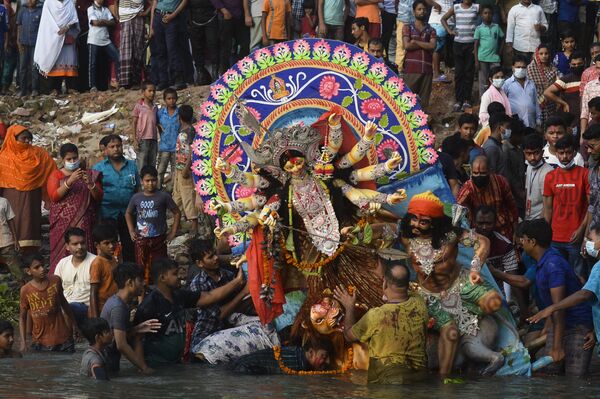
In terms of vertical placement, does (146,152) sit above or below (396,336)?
above

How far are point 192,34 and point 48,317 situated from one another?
22.7ft

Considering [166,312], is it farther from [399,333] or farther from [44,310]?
[399,333]

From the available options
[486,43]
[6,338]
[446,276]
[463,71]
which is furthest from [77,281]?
[486,43]

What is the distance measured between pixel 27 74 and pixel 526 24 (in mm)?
6990

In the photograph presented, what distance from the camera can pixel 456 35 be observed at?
739 inches

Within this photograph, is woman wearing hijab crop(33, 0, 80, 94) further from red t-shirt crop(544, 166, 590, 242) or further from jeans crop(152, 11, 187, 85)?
red t-shirt crop(544, 166, 590, 242)

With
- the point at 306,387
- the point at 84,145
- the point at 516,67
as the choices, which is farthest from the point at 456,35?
the point at 306,387

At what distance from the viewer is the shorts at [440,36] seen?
63.8ft

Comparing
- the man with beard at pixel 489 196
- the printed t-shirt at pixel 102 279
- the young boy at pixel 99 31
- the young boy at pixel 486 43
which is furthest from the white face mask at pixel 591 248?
the young boy at pixel 99 31

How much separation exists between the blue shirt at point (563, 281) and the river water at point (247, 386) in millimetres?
454

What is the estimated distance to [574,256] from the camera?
524 inches

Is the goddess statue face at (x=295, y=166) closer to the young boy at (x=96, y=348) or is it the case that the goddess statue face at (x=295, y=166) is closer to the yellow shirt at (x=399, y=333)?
the yellow shirt at (x=399, y=333)

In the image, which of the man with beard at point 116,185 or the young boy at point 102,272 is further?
the man with beard at point 116,185

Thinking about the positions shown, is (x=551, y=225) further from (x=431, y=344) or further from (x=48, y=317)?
(x=48, y=317)
